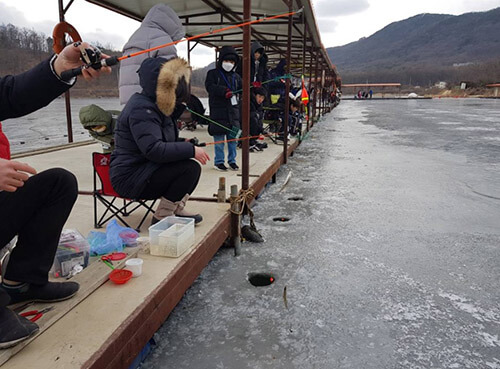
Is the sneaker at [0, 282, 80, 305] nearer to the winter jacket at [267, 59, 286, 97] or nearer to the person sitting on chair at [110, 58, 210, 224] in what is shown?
the person sitting on chair at [110, 58, 210, 224]

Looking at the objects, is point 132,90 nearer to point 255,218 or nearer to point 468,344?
point 255,218

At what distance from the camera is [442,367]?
1.96 meters

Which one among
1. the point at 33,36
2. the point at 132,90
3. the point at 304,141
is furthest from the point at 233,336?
the point at 33,36

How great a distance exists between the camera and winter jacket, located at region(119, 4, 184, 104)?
362 centimetres

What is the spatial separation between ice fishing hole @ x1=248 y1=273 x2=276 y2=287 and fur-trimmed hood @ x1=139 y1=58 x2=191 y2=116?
1388mm

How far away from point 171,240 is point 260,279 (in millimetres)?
845

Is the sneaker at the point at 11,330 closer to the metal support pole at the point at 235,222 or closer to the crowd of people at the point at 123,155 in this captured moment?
the crowd of people at the point at 123,155

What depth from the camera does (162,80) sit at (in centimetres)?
267

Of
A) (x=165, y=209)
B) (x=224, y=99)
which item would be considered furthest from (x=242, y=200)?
(x=224, y=99)

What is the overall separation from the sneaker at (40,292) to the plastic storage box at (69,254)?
0.26 meters

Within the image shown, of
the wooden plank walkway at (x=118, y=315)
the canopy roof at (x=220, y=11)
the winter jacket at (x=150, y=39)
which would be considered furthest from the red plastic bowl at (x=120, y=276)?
the canopy roof at (x=220, y=11)

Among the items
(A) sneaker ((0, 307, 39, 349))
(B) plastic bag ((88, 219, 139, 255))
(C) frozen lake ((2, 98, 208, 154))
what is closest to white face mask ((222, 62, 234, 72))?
(B) plastic bag ((88, 219, 139, 255))

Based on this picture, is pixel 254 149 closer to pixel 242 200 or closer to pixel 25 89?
pixel 242 200

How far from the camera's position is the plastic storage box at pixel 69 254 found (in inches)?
83.0
